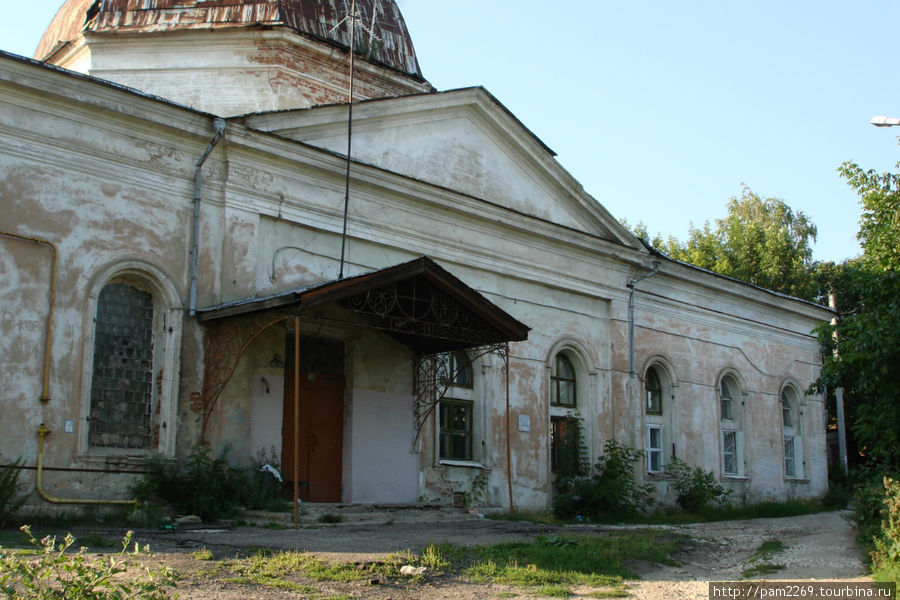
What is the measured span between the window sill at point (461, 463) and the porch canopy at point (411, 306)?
6.40 ft

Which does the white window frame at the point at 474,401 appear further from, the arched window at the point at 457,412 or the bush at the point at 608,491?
the bush at the point at 608,491

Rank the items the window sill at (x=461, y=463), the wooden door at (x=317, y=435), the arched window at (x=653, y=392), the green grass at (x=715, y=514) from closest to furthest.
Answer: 1. the wooden door at (x=317, y=435)
2. the green grass at (x=715, y=514)
3. the window sill at (x=461, y=463)
4. the arched window at (x=653, y=392)

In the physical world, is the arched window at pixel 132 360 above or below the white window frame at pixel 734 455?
above

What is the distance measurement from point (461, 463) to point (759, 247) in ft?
68.3

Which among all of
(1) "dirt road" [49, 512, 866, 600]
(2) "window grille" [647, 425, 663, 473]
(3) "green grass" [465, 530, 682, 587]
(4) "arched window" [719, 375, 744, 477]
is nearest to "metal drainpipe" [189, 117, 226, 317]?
(1) "dirt road" [49, 512, 866, 600]

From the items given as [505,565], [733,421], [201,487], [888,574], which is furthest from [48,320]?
[733,421]

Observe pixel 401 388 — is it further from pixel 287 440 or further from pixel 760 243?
pixel 760 243

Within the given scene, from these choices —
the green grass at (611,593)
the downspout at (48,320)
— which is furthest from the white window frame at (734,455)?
the downspout at (48,320)

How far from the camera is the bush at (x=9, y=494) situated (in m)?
10.0

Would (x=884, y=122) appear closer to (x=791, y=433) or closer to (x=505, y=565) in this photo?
(x=505, y=565)

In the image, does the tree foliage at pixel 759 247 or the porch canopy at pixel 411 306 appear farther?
the tree foliage at pixel 759 247

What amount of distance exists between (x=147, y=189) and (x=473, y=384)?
21.0ft

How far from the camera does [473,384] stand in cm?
1589

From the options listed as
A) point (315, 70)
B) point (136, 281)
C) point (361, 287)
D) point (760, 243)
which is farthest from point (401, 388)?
point (760, 243)
